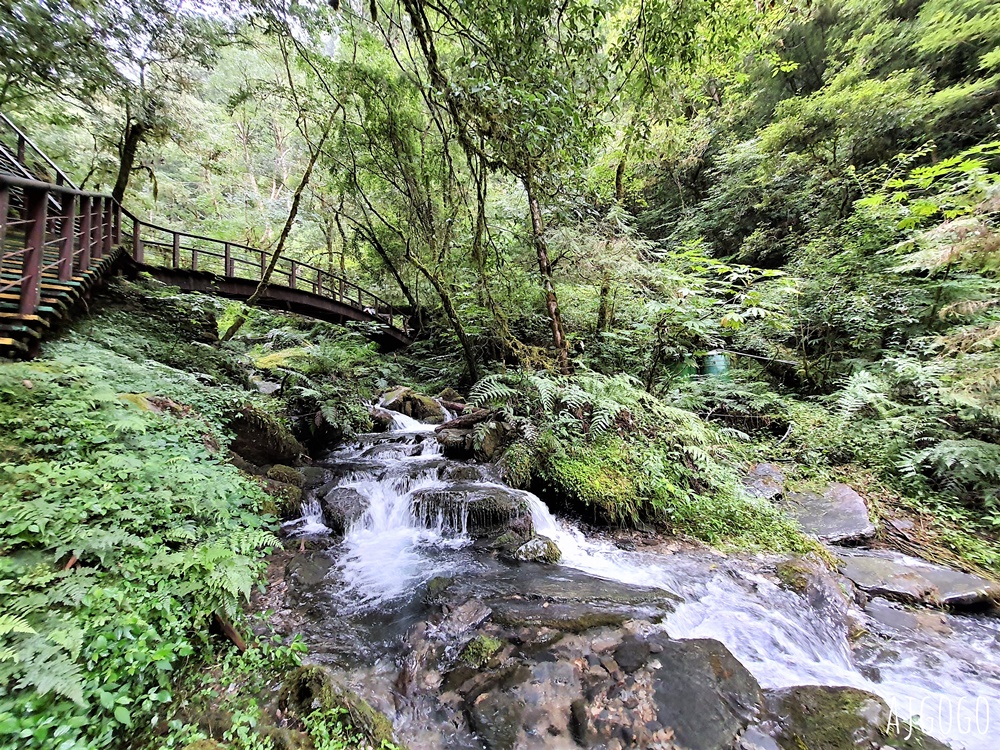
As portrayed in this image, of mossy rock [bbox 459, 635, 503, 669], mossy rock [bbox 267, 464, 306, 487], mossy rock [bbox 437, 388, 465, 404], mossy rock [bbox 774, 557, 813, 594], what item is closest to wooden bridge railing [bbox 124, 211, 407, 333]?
mossy rock [bbox 437, 388, 465, 404]

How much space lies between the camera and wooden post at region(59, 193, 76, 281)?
203 inches

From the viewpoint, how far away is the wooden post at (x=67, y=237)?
17.0ft

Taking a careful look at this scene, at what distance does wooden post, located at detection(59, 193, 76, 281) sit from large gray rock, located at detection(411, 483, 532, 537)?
5.32 m

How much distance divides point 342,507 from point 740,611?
4936 mm

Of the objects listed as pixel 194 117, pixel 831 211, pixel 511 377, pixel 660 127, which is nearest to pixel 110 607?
pixel 511 377

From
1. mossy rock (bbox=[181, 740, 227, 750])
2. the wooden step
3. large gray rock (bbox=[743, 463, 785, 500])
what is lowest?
mossy rock (bbox=[181, 740, 227, 750])

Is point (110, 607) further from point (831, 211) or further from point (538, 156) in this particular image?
point (831, 211)

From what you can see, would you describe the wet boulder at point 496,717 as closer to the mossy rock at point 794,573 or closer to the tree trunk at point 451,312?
the mossy rock at point 794,573

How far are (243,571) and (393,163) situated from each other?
11.2 m

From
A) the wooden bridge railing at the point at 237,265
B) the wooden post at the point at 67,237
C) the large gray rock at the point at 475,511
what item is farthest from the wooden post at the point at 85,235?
the large gray rock at the point at 475,511

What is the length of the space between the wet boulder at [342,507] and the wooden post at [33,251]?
3.79m

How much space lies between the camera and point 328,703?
105 inches

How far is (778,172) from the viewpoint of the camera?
1125 centimetres

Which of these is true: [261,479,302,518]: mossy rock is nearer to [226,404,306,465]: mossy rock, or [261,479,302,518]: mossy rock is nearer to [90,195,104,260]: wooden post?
[226,404,306,465]: mossy rock
